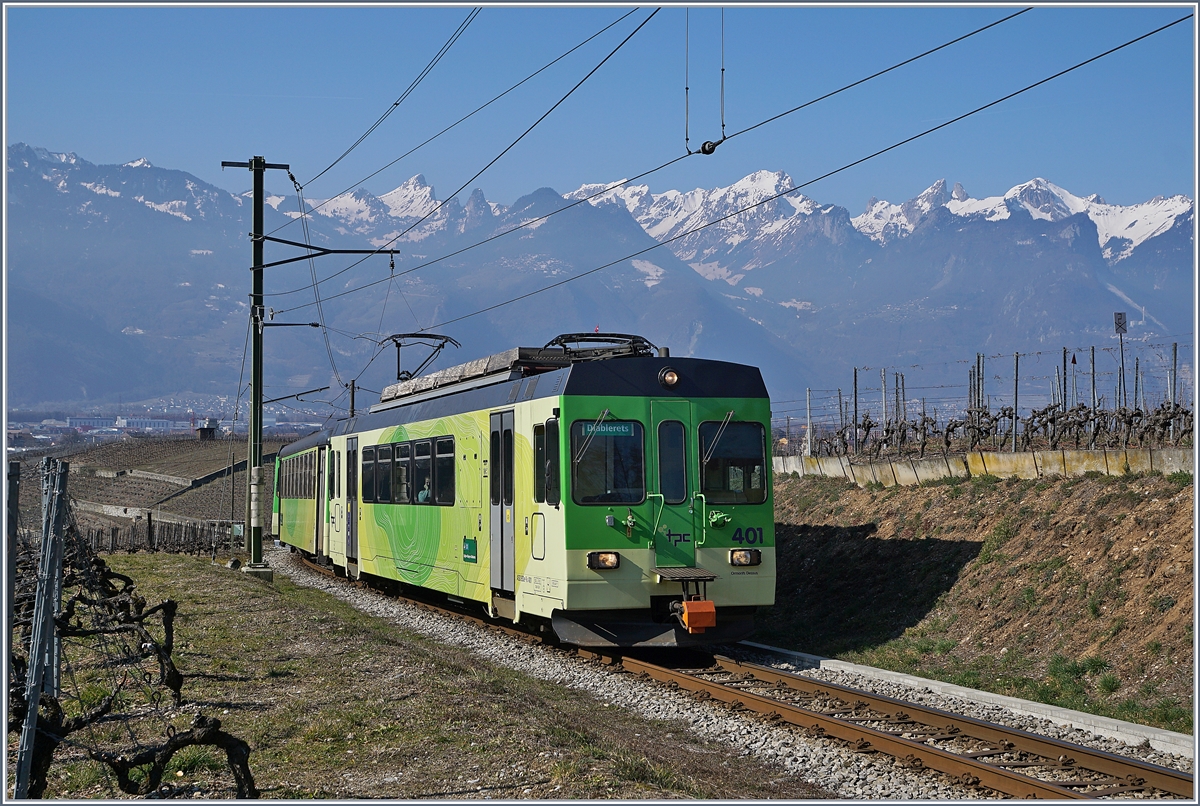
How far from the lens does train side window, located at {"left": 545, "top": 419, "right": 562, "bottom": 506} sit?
13500mm

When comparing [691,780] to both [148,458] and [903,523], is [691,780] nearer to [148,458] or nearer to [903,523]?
[903,523]

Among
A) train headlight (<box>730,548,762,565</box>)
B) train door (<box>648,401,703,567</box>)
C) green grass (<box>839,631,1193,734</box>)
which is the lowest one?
green grass (<box>839,631,1193,734</box>)

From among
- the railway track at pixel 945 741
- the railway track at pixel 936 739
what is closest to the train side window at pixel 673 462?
the railway track at pixel 936 739

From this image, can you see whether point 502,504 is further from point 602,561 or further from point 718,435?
point 718,435

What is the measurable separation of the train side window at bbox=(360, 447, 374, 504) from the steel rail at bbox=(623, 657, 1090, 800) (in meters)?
11.1

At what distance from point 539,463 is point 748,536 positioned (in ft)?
8.26

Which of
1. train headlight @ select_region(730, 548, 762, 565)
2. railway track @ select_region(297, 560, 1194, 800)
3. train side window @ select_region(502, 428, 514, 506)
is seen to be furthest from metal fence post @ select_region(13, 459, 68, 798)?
train headlight @ select_region(730, 548, 762, 565)

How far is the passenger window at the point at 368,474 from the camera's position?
22141mm

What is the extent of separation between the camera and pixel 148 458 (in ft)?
337

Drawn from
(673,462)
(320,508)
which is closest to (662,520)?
(673,462)

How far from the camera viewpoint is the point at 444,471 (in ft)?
57.4

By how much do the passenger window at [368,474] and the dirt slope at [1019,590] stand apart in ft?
25.1

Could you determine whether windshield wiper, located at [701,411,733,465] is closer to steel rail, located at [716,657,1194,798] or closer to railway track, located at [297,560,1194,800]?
railway track, located at [297,560,1194,800]

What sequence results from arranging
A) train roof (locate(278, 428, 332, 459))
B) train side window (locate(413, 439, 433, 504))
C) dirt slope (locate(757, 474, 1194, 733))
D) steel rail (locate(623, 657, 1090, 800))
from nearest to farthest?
steel rail (locate(623, 657, 1090, 800)) < dirt slope (locate(757, 474, 1194, 733)) < train side window (locate(413, 439, 433, 504)) < train roof (locate(278, 428, 332, 459))
